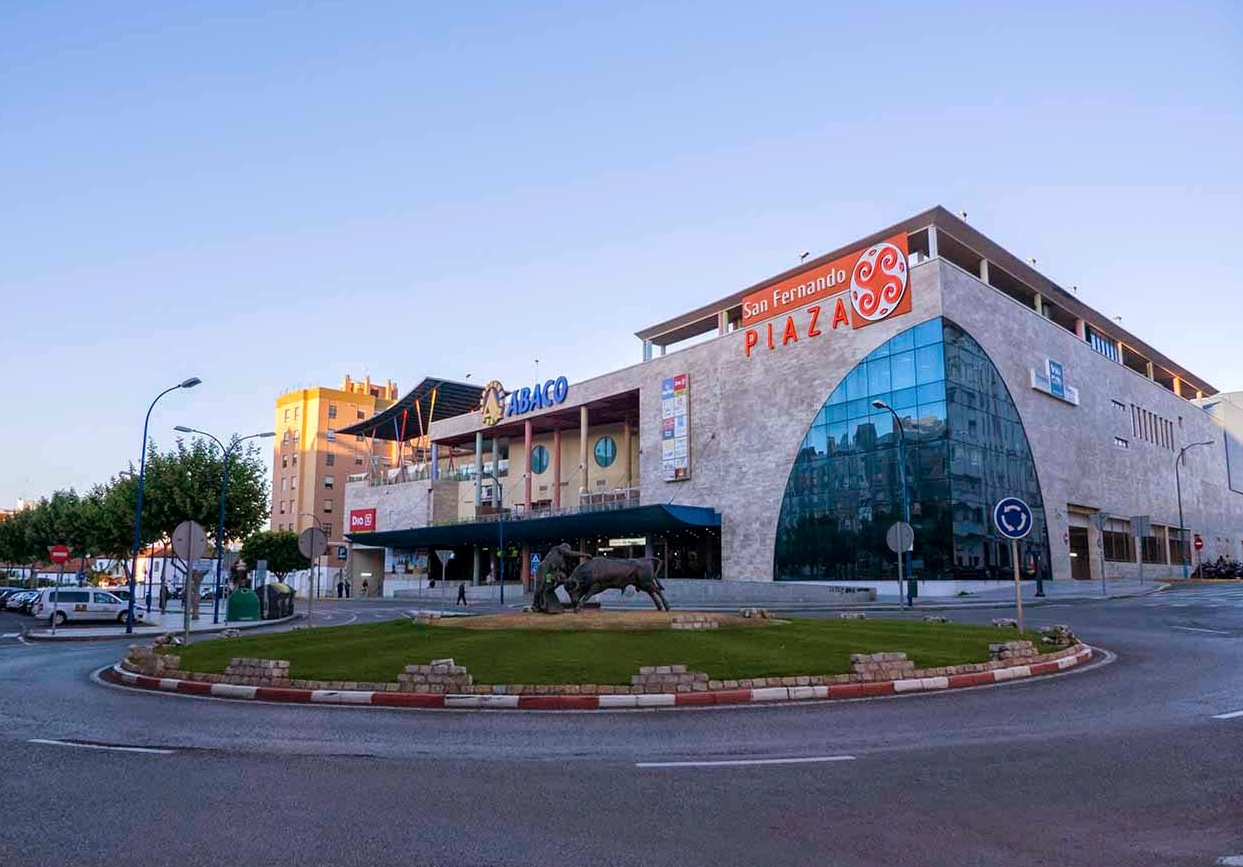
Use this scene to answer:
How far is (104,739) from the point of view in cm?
859

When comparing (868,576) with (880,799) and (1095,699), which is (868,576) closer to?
(1095,699)

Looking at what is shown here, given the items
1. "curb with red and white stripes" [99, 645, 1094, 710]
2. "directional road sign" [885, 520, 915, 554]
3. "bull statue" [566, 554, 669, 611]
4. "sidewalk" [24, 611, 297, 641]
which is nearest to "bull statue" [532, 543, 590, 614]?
"bull statue" [566, 554, 669, 611]

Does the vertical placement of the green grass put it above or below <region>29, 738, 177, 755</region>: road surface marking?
above

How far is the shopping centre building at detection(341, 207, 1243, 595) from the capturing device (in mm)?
43250

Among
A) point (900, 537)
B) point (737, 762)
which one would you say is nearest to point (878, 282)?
point (900, 537)

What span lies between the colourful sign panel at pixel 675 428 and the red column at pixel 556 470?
1306cm

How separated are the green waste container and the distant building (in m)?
65.3

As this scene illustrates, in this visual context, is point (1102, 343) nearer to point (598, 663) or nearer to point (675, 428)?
point (675, 428)

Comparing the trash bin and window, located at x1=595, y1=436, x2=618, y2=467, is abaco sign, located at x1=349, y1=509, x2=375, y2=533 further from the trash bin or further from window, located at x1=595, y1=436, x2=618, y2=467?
the trash bin

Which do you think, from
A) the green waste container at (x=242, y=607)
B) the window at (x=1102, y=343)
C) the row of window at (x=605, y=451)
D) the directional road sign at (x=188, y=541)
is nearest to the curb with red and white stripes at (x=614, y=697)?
the directional road sign at (x=188, y=541)

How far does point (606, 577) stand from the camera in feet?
58.6

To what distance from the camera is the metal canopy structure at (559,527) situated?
52031 mm

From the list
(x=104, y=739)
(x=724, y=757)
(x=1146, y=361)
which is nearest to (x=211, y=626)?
(x=104, y=739)

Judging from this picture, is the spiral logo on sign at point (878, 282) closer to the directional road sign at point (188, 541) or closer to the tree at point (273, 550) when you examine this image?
the directional road sign at point (188, 541)
